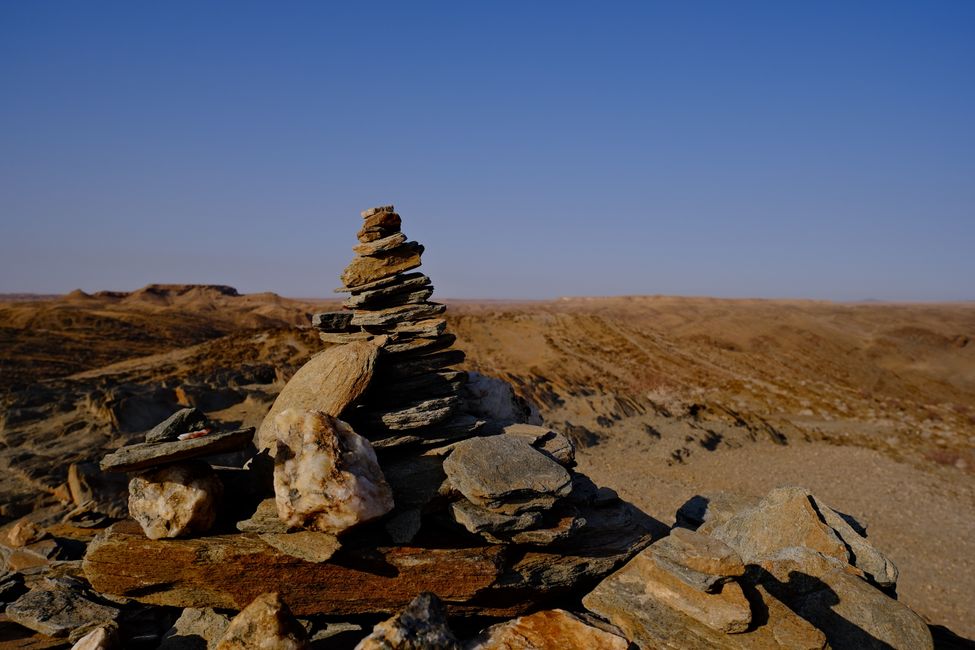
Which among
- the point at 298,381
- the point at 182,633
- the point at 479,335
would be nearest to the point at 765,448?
the point at 479,335

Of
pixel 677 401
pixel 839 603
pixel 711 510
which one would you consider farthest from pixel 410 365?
pixel 677 401

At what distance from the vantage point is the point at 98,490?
35.6 ft

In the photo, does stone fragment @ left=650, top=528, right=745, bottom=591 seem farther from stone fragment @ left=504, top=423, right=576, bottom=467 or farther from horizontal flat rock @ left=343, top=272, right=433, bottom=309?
horizontal flat rock @ left=343, top=272, right=433, bottom=309

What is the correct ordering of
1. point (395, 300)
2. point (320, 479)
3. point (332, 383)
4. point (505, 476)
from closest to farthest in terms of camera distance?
point (320, 479) → point (505, 476) → point (332, 383) → point (395, 300)

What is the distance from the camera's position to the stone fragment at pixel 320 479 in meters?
5.17

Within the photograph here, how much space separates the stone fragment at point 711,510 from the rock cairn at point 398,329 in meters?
5.34

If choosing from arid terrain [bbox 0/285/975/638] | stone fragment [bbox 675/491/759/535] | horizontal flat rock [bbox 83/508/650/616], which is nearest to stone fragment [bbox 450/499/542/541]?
horizontal flat rock [bbox 83/508/650/616]

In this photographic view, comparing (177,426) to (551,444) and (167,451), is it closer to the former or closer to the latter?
→ (167,451)

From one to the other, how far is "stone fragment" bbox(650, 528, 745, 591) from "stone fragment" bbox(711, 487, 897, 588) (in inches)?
75.5

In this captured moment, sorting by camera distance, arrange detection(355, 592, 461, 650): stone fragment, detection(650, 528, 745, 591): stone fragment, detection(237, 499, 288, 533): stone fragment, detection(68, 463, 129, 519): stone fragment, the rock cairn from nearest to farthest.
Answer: detection(355, 592, 461, 650): stone fragment → detection(237, 499, 288, 533): stone fragment → detection(650, 528, 745, 591): stone fragment → the rock cairn → detection(68, 463, 129, 519): stone fragment

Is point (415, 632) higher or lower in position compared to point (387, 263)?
lower

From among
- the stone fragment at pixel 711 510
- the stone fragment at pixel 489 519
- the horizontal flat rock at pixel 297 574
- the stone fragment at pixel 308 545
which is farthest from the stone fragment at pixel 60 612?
the stone fragment at pixel 711 510

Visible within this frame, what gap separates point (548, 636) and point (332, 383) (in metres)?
3.88

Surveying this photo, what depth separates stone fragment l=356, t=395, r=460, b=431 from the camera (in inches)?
274
